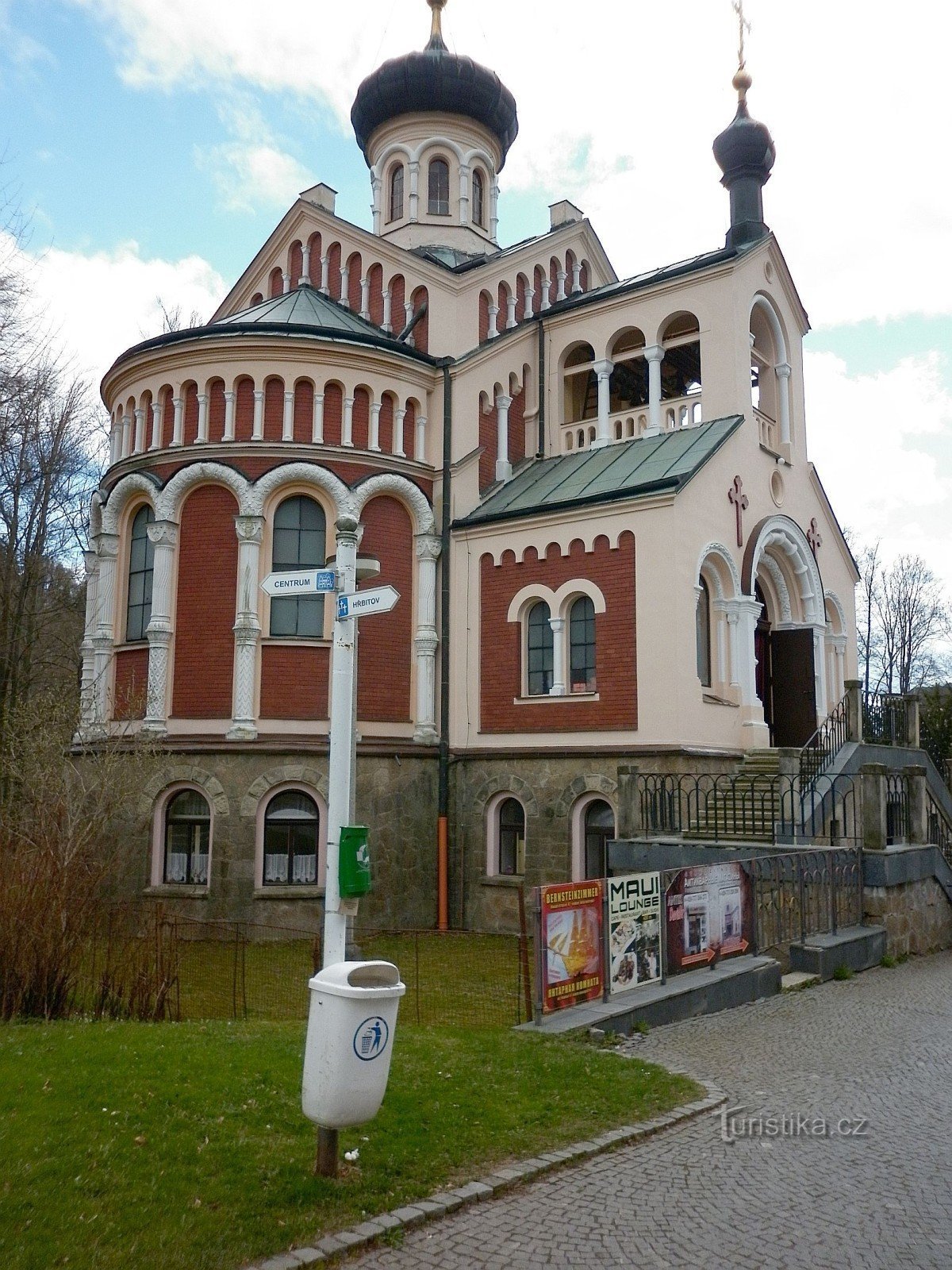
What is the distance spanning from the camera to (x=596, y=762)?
1708cm

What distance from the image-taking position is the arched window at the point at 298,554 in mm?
18188

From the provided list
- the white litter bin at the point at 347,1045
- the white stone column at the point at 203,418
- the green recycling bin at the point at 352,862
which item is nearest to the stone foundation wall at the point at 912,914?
the green recycling bin at the point at 352,862

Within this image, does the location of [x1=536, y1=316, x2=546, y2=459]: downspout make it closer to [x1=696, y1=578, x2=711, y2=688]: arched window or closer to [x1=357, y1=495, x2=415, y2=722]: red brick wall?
[x1=357, y1=495, x2=415, y2=722]: red brick wall

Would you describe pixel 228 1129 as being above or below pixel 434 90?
below

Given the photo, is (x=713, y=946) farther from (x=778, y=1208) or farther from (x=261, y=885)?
(x=261, y=885)

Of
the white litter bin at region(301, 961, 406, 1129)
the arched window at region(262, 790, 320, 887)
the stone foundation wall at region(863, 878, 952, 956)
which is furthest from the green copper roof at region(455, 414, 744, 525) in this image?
the white litter bin at region(301, 961, 406, 1129)

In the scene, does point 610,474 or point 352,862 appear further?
point 610,474

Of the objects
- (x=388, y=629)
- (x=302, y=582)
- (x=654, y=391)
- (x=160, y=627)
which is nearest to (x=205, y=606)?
(x=160, y=627)

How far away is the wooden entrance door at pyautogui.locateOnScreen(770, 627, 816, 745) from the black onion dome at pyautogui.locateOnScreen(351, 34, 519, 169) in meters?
13.8

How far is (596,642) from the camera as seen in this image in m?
17.5

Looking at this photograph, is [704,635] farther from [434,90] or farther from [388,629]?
[434,90]

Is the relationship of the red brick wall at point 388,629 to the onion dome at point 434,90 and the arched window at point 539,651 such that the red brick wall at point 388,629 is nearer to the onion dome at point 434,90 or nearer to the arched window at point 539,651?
the arched window at point 539,651

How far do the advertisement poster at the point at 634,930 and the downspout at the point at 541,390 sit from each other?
40.4 feet

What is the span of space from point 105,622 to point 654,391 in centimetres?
1047
